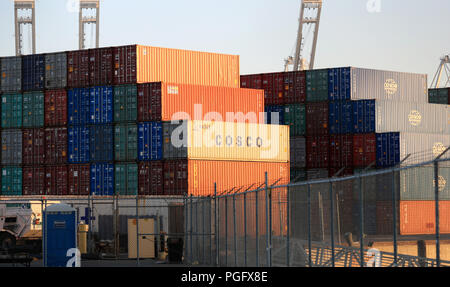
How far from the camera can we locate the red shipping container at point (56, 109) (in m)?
58.1

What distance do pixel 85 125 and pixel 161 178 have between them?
8.00m

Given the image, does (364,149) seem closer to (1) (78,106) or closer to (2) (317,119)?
(2) (317,119)

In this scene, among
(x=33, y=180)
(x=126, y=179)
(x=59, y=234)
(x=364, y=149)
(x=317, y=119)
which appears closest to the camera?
(x=59, y=234)

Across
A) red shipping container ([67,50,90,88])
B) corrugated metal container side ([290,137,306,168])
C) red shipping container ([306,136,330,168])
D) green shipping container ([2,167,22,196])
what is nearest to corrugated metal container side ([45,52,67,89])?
red shipping container ([67,50,90,88])

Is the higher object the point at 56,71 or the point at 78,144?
the point at 56,71

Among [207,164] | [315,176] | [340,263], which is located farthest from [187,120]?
[340,263]

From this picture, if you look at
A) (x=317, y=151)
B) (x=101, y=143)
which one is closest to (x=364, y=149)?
(x=317, y=151)

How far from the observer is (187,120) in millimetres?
53281

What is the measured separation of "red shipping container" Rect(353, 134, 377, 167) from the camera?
6444 cm

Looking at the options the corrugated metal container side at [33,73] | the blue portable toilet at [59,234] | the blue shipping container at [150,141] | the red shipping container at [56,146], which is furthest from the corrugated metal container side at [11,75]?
the blue portable toilet at [59,234]

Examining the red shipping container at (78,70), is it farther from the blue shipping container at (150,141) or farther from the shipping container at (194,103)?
the blue shipping container at (150,141)

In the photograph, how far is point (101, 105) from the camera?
56812 millimetres

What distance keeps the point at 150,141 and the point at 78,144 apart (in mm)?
6263

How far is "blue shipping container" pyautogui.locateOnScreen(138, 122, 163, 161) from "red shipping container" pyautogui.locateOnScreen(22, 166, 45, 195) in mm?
8602
